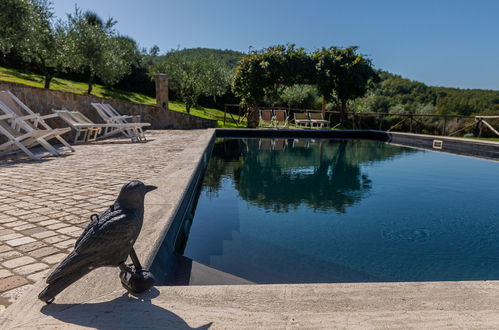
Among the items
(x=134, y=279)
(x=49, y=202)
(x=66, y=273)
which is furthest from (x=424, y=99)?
(x=66, y=273)

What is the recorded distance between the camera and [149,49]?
34625mm

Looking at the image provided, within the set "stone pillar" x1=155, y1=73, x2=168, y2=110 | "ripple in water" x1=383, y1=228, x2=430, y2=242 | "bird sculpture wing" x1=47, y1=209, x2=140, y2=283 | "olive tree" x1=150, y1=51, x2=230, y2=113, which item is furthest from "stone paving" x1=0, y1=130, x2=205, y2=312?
"olive tree" x1=150, y1=51, x2=230, y2=113

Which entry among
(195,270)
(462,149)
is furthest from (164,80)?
(195,270)

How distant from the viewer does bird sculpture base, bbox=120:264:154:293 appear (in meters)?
1.48

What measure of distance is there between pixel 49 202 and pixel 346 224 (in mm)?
3097

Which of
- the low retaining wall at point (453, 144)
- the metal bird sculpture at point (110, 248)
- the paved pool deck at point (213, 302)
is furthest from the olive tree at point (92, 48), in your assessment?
the metal bird sculpture at point (110, 248)

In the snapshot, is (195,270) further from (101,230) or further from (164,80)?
(164,80)

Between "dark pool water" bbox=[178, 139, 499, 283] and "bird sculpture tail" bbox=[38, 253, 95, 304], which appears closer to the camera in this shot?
"bird sculpture tail" bbox=[38, 253, 95, 304]

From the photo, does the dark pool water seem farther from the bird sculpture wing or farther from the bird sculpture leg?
the bird sculpture wing

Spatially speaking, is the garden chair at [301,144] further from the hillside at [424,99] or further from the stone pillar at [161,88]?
the hillside at [424,99]

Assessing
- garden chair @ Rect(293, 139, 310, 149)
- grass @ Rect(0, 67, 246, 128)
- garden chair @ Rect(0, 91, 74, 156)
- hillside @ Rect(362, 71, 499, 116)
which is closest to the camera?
garden chair @ Rect(0, 91, 74, 156)

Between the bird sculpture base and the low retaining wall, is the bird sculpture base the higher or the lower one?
the lower one

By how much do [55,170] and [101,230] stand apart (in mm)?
4094

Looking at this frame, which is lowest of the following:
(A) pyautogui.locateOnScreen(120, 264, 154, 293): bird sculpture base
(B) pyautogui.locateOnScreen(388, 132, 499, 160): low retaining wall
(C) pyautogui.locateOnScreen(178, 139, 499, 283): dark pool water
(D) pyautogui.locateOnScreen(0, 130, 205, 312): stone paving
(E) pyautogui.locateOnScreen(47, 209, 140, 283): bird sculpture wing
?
(C) pyautogui.locateOnScreen(178, 139, 499, 283): dark pool water
